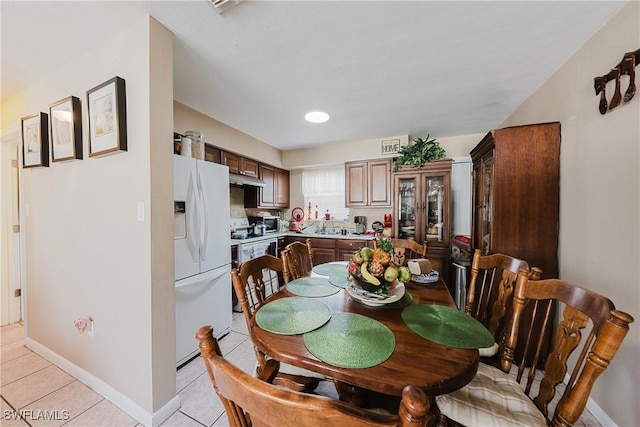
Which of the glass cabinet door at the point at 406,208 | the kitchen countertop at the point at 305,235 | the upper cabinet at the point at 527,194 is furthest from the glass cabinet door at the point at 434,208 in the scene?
the upper cabinet at the point at 527,194

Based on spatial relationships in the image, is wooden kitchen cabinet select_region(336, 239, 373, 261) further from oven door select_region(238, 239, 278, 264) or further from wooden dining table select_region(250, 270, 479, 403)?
wooden dining table select_region(250, 270, 479, 403)

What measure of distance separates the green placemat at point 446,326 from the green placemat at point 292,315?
1.32 feet

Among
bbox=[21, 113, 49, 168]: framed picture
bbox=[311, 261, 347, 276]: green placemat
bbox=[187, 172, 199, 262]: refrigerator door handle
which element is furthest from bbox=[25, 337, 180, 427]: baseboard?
bbox=[21, 113, 49, 168]: framed picture

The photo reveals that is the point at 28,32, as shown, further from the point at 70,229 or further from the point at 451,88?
the point at 451,88

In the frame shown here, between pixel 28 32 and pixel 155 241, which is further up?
pixel 28 32

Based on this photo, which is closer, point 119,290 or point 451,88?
point 119,290

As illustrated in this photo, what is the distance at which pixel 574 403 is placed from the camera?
0.73 metres

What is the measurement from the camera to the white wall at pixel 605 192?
125cm

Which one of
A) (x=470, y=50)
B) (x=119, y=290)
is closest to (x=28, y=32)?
(x=119, y=290)

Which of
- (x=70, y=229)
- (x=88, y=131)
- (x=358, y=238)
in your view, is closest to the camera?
(x=88, y=131)

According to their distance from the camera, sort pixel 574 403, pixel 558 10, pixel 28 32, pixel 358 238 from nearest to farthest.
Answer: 1. pixel 574 403
2. pixel 558 10
3. pixel 28 32
4. pixel 358 238

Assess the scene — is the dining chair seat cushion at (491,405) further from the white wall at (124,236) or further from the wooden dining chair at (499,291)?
the white wall at (124,236)

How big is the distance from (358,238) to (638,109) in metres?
2.76

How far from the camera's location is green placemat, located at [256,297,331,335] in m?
1.02
